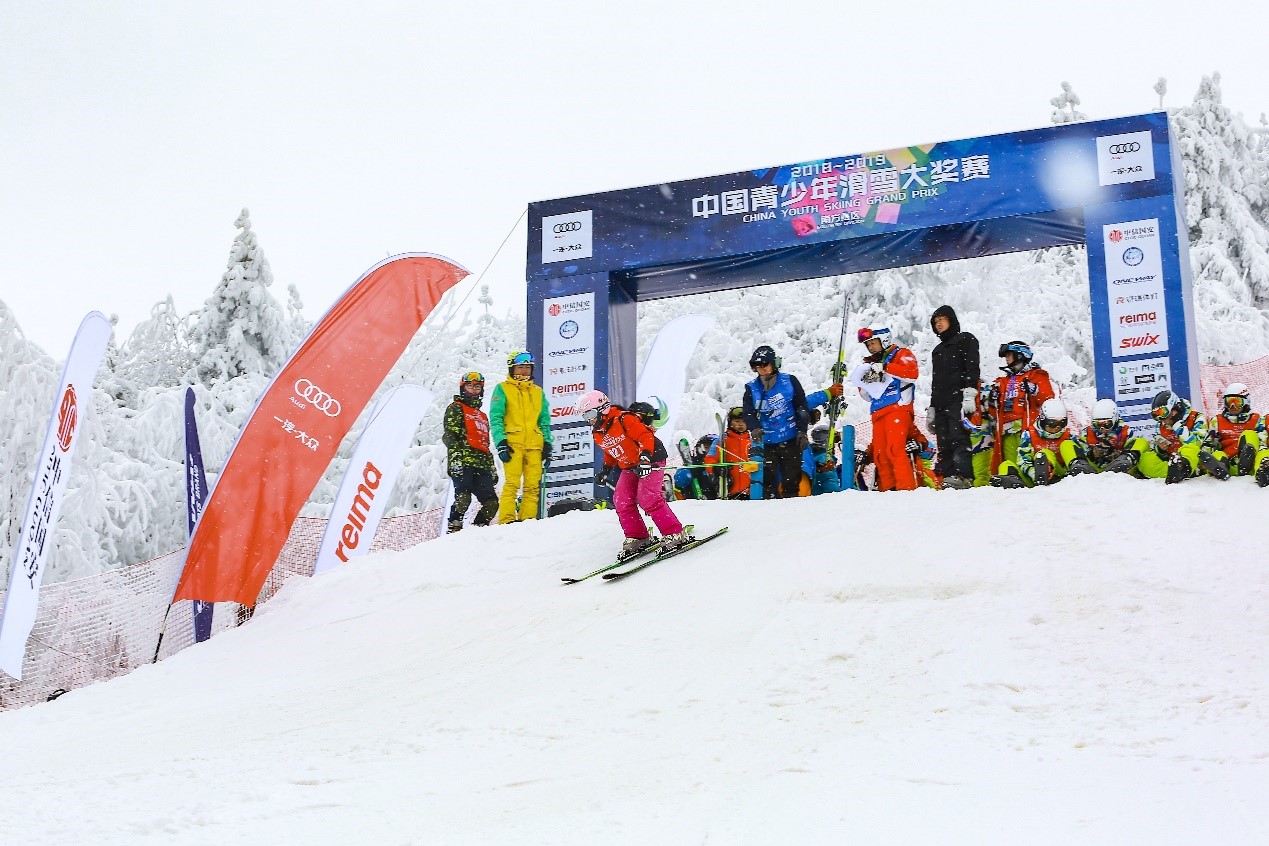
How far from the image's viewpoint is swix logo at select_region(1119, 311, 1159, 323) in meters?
10.1

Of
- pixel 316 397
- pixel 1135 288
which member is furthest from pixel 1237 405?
pixel 316 397

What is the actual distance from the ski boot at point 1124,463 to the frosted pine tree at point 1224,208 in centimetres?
1450

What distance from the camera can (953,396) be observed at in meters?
8.88

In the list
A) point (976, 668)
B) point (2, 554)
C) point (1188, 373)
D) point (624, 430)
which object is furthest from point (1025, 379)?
point (2, 554)

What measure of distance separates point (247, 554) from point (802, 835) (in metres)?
6.41

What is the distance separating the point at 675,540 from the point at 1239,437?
3.75m

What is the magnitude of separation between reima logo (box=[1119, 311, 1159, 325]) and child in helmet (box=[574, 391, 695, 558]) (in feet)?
15.2

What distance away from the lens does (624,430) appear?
323 inches

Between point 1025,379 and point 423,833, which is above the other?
point 1025,379

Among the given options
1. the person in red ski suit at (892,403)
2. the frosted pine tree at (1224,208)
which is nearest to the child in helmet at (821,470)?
the person in red ski suit at (892,403)

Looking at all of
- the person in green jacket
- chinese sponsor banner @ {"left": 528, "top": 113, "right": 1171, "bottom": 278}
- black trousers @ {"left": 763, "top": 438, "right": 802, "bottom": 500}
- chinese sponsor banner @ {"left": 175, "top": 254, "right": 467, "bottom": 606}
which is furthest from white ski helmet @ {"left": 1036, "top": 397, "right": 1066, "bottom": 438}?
chinese sponsor banner @ {"left": 175, "top": 254, "right": 467, "bottom": 606}

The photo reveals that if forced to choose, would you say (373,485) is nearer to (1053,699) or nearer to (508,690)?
(508,690)

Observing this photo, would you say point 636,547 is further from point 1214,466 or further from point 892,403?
point 1214,466

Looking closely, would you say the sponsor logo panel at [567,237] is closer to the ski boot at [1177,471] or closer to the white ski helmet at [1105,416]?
the white ski helmet at [1105,416]
